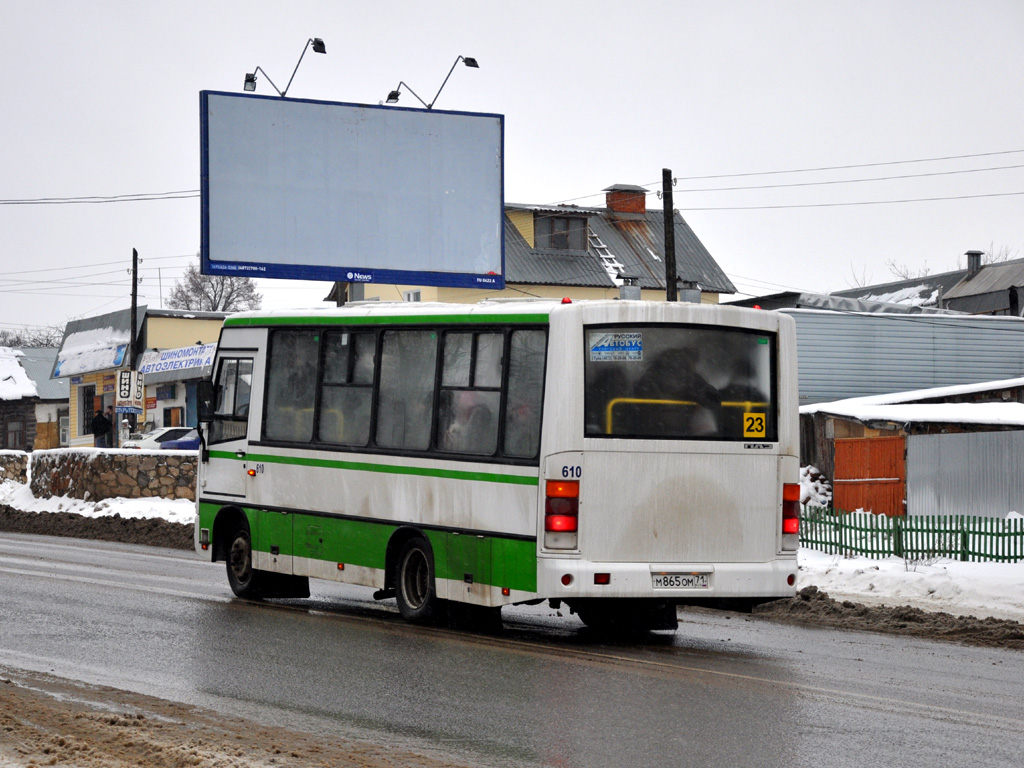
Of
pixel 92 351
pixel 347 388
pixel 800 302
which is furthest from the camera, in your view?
pixel 92 351

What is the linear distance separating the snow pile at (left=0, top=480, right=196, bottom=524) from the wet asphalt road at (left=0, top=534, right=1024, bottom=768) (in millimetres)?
12937

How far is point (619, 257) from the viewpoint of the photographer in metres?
54.2

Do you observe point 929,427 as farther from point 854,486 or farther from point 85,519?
point 85,519

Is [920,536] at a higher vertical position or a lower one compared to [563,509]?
lower

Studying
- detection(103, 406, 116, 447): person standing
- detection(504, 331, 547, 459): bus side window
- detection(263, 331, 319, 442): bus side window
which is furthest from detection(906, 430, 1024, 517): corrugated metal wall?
detection(103, 406, 116, 447): person standing

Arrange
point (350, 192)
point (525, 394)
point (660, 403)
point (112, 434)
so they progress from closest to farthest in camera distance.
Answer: point (660, 403), point (525, 394), point (350, 192), point (112, 434)

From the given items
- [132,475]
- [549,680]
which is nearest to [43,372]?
[132,475]

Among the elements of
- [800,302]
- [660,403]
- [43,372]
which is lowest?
[660,403]

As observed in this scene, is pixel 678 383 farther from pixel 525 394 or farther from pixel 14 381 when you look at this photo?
pixel 14 381

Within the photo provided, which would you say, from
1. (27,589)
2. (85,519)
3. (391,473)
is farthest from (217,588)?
(85,519)

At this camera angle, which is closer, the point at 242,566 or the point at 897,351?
the point at 242,566

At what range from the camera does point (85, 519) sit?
27.8m

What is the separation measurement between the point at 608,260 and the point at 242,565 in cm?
4042

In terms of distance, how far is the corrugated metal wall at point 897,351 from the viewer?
40.2 metres
